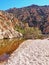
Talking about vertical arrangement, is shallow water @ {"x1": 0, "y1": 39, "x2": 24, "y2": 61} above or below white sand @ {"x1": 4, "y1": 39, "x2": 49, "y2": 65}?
below

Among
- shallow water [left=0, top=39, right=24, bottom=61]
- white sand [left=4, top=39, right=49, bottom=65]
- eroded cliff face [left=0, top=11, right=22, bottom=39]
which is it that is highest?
white sand [left=4, top=39, right=49, bottom=65]

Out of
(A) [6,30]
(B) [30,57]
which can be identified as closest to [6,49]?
(B) [30,57]

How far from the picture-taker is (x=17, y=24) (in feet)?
627

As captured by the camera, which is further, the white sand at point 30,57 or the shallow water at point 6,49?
the shallow water at point 6,49

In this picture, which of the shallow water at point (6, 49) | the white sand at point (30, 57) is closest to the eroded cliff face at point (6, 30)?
the shallow water at point (6, 49)

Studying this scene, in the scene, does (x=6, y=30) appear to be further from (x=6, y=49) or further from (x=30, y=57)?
(x=30, y=57)

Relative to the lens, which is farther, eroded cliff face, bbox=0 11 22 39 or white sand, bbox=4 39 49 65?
eroded cliff face, bbox=0 11 22 39

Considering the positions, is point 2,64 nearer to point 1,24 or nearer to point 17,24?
point 1,24

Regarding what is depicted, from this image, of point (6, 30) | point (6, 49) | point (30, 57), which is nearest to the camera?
point (30, 57)

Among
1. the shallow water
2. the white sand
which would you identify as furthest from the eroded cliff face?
the white sand

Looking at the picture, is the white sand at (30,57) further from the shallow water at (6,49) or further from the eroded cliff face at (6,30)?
the eroded cliff face at (6,30)

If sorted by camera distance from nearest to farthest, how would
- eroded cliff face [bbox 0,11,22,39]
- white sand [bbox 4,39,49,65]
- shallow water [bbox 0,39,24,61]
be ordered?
white sand [bbox 4,39,49,65] < shallow water [bbox 0,39,24,61] < eroded cliff face [bbox 0,11,22,39]

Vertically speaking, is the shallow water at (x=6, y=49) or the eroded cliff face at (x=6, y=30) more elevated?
the shallow water at (x=6, y=49)

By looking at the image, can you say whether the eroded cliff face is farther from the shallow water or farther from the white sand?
the white sand
